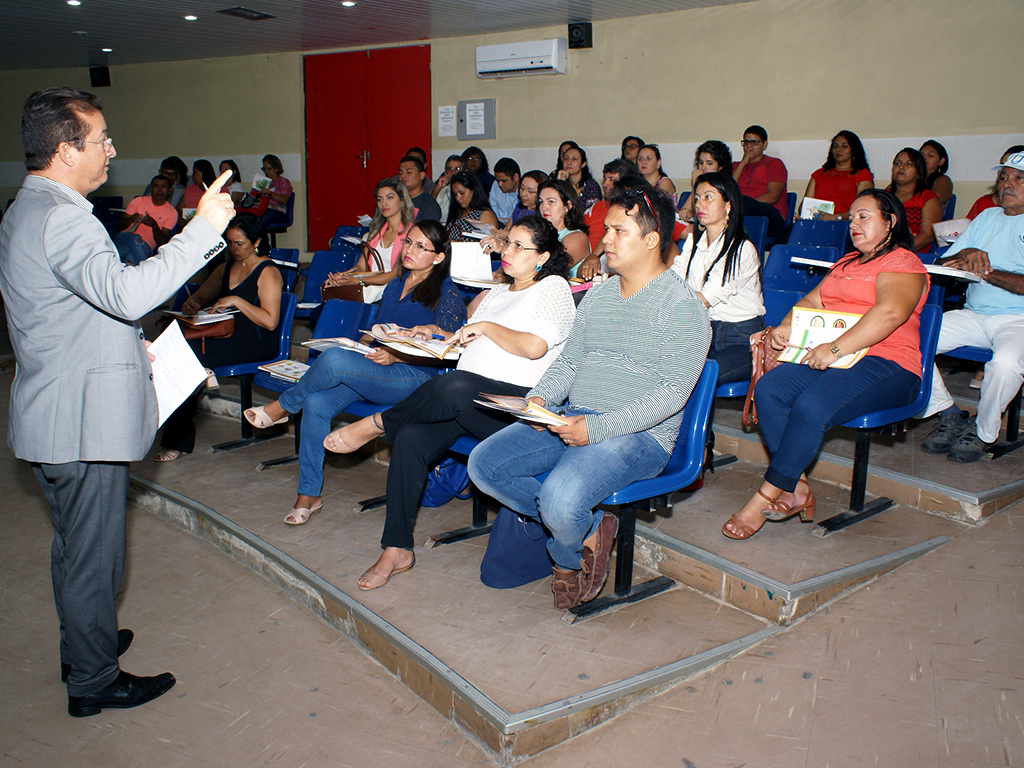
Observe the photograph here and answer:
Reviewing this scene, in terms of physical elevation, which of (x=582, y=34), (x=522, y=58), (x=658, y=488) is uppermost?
(x=582, y=34)

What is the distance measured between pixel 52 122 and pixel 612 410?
1661 mm

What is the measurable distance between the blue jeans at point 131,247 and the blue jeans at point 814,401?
5.89 m

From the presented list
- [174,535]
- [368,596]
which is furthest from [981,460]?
[174,535]

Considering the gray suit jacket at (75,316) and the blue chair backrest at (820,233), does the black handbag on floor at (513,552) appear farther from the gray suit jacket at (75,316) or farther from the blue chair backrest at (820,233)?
the blue chair backrest at (820,233)

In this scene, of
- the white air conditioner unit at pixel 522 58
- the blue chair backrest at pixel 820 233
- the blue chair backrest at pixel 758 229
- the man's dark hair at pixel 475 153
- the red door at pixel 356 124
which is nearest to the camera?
the blue chair backrest at pixel 820 233

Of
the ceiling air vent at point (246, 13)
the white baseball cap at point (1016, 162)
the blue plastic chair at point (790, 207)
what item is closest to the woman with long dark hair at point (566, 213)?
the white baseball cap at point (1016, 162)

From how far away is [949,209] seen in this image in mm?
5555

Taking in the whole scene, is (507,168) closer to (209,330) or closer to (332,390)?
(209,330)

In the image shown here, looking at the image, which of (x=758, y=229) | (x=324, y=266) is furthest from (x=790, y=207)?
(x=324, y=266)

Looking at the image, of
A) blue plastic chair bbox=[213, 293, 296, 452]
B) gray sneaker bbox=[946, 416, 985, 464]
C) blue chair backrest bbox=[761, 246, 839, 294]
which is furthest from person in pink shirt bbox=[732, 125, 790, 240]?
blue plastic chair bbox=[213, 293, 296, 452]

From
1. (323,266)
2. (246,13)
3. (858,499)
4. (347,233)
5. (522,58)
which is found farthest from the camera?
(522,58)

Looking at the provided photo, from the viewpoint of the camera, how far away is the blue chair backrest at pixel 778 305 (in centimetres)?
353

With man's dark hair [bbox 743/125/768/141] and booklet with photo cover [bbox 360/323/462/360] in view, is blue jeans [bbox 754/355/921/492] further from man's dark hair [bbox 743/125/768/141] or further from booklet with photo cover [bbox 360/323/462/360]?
man's dark hair [bbox 743/125/768/141]

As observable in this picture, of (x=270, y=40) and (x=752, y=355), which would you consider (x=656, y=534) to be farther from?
(x=270, y=40)
